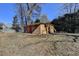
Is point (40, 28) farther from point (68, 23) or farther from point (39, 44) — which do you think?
point (68, 23)

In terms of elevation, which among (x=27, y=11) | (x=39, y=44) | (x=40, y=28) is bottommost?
(x=39, y=44)

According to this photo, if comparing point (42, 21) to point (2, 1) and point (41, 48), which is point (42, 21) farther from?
point (2, 1)

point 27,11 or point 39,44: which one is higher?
point 27,11

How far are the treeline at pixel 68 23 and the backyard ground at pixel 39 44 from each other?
0.15 ft

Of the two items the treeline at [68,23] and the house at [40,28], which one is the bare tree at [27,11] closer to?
the house at [40,28]

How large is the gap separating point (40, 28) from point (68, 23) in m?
0.26

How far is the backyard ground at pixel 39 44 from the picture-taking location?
5.61 ft

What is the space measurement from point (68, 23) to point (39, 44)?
33cm

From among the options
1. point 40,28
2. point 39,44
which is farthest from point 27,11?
point 39,44

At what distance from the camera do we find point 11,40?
1725mm

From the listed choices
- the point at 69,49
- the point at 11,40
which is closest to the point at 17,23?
the point at 11,40

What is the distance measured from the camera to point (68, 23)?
1731 millimetres

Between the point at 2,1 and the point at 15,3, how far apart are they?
12 centimetres

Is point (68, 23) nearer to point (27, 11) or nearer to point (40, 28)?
point (40, 28)
